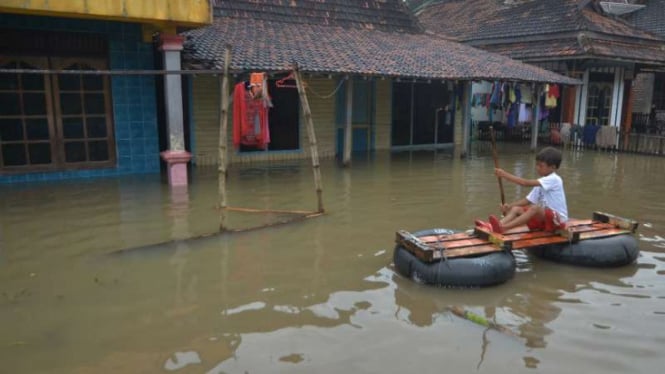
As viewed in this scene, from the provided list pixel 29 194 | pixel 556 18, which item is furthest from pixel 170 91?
pixel 556 18

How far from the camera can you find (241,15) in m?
14.2

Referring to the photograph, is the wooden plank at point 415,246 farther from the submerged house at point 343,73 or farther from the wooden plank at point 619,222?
the submerged house at point 343,73

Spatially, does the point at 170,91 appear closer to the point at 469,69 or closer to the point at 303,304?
the point at 303,304

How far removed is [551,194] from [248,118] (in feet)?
21.4

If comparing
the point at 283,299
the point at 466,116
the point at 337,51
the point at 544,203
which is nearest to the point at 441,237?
the point at 544,203

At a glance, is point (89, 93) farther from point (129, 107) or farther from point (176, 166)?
point (176, 166)

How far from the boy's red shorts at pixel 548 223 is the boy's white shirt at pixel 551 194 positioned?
0.05 m

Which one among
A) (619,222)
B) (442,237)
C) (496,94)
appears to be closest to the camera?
(442,237)

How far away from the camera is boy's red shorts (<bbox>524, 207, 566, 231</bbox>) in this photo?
589 centimetres

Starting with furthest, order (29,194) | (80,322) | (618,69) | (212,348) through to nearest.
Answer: (618,69) → (29,194) → (80,322) → (212,348)

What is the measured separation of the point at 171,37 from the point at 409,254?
661 cm

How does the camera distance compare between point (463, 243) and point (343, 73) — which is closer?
point (463, 243)

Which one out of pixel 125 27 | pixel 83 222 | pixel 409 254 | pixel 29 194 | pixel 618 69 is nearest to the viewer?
pixel 409 254

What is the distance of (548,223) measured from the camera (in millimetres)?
5977
